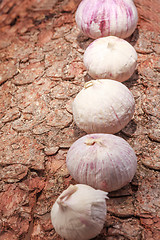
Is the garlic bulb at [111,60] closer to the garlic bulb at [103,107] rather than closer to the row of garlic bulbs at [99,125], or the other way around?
the row of garlic bulbs at [99,125]

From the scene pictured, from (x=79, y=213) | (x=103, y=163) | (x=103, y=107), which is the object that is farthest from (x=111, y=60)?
(x=79, y=213)

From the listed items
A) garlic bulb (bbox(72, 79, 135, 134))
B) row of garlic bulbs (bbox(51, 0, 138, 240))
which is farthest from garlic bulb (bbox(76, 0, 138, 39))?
garlic bulb (bbox(72, 79, 135, 134))

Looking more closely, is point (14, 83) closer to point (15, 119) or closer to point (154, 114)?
point (15, 119)

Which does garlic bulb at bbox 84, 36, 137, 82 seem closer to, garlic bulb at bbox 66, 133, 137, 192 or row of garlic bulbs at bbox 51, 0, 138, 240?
row of garlic bulbs at bbox 51, 0, 138, 240

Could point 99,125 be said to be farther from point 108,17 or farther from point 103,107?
point 108,17

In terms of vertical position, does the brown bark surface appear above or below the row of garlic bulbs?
below
